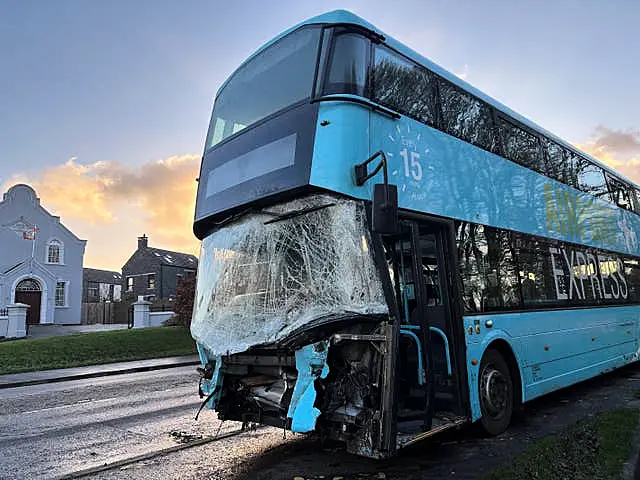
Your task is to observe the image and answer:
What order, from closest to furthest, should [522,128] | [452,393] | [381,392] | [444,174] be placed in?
[381,392]
[452,393]
[444,174]
[522,128]

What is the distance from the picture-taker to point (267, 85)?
5969 millimetres

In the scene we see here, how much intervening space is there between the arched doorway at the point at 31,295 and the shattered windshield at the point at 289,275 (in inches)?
1425

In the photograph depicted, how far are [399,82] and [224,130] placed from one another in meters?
A: 2.33

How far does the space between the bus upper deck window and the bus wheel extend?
145 inches

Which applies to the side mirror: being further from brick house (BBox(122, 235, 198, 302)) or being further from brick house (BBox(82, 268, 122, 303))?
brick house (BBox(82, 268, 122, 303))

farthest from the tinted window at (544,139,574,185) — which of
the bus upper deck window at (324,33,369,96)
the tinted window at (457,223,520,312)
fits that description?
the bus upper deck window at (324,33,369,96)

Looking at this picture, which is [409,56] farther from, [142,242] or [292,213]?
[142,242]

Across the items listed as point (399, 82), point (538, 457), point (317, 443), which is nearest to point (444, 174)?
point (399, 82)

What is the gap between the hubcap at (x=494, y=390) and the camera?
6.11m

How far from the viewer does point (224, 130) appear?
21.3 ft

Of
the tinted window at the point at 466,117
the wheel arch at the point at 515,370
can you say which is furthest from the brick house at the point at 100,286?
the wheel arch at the point at 515,370

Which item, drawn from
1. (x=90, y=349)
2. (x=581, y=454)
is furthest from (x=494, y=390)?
(x=90, y=349)

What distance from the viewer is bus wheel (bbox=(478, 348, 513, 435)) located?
20.0 ft

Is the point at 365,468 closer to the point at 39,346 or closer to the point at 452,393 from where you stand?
the point at 452,393
